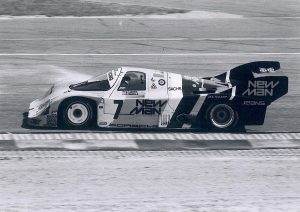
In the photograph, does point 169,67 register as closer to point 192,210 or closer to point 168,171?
point 168,171

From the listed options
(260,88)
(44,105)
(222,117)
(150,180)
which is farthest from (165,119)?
(150,180)

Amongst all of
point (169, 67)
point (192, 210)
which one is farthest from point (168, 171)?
point (169, 67)

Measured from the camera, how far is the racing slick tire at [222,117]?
59.1 ft

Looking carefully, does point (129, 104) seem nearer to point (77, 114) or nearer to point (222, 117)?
point (77, 114)

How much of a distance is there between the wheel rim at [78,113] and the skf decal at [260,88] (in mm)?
3222

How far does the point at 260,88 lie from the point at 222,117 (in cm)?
97

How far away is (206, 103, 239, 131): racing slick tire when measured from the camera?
18016 millimetres

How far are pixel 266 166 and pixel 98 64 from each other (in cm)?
1188

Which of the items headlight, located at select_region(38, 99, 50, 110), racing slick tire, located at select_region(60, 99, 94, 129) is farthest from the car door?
headlight, located at select_region(38, 99, 50, 110)

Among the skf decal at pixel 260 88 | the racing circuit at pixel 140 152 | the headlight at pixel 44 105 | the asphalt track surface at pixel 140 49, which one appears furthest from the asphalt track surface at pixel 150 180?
the asphalt track surface at pixel 140 49

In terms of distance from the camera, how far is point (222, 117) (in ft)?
59.5

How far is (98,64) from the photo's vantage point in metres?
26.6

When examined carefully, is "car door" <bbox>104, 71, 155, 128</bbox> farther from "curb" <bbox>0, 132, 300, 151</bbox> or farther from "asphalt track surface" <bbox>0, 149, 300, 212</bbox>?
"asphalt track surface" <bbox>0, 149, 300, 212</bbox>

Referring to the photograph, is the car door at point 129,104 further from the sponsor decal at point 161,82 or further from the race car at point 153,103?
the sponsor decal at point 161,82
